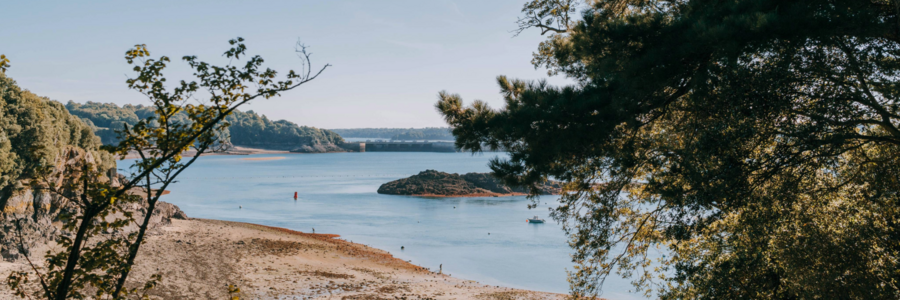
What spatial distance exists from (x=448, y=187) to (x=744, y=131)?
6144cm

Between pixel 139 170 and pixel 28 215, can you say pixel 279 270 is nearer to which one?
pixel 28 215

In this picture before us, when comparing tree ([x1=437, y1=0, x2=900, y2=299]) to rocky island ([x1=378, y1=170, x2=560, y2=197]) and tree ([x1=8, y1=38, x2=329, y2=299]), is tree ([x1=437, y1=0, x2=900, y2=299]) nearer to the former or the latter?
tree ([x1=8, y1=38, x2=329, y2=299])

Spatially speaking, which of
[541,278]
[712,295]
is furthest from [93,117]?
[712,295]

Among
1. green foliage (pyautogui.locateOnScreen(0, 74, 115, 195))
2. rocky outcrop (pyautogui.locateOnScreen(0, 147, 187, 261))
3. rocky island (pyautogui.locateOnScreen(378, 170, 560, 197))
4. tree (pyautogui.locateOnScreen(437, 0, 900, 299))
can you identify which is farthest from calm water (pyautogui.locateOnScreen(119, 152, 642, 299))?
green foliage (pyautogui.locateOnScreen(0, 74, 115, 195))

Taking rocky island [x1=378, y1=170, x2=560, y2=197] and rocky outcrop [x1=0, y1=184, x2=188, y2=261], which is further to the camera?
rocky island [x1=378, y1=170, x2=560, y2=197]

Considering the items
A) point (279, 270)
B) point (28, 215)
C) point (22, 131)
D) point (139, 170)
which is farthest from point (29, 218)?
point (139, 170)

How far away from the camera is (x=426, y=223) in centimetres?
4353

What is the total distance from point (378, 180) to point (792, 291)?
79172 millimetres

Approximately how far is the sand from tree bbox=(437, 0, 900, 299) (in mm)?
11746

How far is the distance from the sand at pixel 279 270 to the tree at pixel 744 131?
11.7 m

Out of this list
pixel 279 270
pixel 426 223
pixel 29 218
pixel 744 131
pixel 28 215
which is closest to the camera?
pixel 744 131

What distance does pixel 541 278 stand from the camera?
83.9 feet

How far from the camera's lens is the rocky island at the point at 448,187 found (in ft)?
215

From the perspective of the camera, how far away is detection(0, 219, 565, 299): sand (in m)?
18.1
